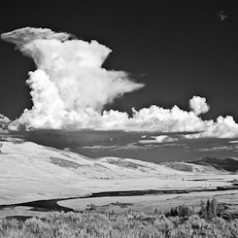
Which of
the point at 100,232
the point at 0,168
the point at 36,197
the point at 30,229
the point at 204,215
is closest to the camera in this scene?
the point at 100,232

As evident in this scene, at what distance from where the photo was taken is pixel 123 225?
1970cm

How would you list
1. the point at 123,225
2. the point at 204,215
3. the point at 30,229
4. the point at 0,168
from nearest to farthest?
1. the point at 30,229
2. the point at 123,225
3. the point at 204,215
4. the point at 0,168

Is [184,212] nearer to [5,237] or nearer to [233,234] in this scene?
[233,234]

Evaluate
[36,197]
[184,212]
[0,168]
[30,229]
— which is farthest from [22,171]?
[30,229]

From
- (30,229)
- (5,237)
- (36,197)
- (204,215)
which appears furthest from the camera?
(36,197)

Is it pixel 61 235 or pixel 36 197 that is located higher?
pixel 61 235

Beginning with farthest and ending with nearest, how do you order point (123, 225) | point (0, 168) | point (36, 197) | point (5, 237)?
point (0, 168), point (36, 197), point (123, 225), point (5, 237)

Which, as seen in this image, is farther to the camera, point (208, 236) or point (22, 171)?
point (22, 171)

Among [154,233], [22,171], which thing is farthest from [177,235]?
[22,171]

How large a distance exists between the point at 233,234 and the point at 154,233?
330cm

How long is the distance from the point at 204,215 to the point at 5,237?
58.7 feet

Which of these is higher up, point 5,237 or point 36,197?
point 5,237

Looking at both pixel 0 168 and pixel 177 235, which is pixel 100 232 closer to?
pixel 177 235

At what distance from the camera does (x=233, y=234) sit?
1619 centimetres
